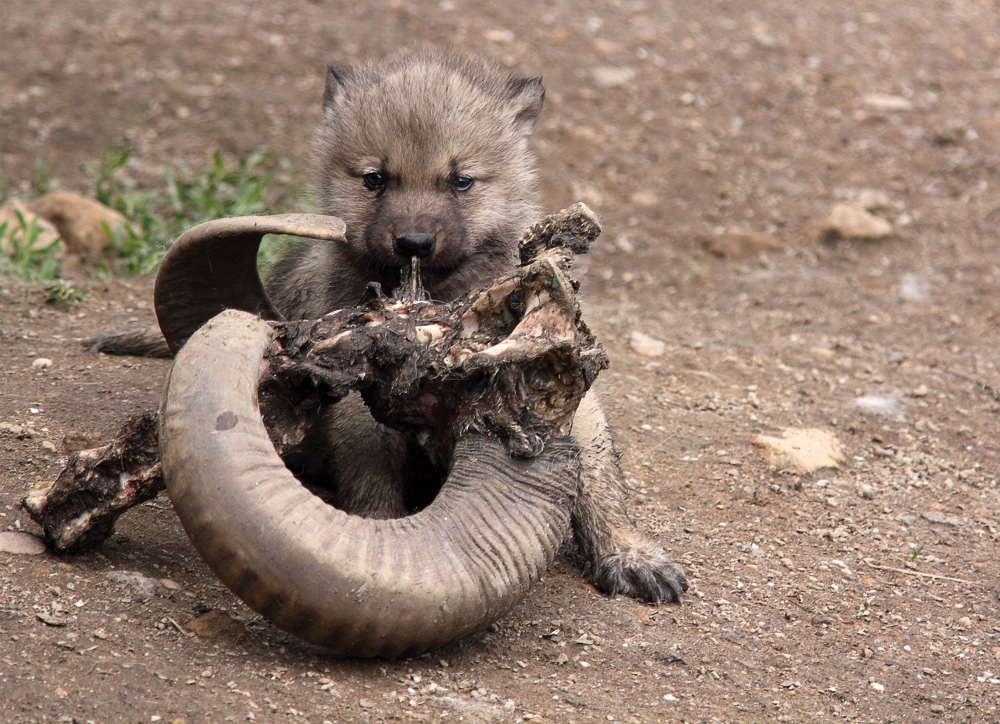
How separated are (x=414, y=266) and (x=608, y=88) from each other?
486 centimetres

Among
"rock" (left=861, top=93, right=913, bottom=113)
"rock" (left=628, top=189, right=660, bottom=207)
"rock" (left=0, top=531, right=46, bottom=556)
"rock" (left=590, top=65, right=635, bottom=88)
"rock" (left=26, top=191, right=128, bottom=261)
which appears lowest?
"rock" (left=26, top=191, right=128, bottom=261)

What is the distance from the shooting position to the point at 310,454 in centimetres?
364

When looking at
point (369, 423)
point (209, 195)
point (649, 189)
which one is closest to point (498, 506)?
point (369, 423)

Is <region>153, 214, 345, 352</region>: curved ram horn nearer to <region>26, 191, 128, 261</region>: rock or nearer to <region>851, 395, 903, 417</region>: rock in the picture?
<region>851, 395, 903, 417</region>: rock

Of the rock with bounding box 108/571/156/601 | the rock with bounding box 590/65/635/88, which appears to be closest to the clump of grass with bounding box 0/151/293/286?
the rock with bounding box 590/65/635/88

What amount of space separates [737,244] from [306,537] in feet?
16.1

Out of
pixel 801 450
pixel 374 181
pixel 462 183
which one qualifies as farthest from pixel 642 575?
pixel 374 181

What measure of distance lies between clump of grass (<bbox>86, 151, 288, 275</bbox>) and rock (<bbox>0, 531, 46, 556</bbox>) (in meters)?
2.98

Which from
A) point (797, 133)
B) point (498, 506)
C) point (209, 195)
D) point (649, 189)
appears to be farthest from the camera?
point (797, 133)

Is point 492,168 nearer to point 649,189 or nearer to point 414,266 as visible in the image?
point 414,266

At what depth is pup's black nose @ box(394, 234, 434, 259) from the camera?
3619mm

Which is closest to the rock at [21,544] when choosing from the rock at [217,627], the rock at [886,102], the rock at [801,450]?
the rock at [217,627]

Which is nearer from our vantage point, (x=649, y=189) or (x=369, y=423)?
(x=369, y=423)

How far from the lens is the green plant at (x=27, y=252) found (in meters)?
5.37
